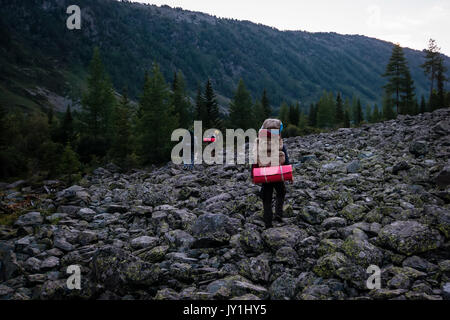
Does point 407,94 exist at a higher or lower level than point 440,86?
lower

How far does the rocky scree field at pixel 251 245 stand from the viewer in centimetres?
372

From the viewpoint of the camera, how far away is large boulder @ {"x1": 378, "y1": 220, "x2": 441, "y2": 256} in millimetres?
4070

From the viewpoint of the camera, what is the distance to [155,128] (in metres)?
21.2

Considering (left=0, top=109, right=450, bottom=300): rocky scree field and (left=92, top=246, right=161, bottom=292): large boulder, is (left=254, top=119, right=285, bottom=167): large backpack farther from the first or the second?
(left=92, top=246, right=161, bottom=292): large boulder

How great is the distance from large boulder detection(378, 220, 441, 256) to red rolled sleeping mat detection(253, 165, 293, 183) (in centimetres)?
199

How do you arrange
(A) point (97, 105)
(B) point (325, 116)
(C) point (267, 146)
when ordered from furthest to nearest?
(B) point (325, 116)
(A) point (97, 105)
(C) point (267, 146)

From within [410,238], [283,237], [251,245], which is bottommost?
[251,245]

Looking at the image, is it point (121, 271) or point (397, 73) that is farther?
point (397, 73)

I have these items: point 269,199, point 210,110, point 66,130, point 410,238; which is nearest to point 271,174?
point 269,199

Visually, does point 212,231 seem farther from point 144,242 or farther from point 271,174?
point 271,174

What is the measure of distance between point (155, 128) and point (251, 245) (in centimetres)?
1788

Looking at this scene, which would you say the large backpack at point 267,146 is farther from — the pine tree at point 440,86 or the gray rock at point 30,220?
the pine tree at point 440,86

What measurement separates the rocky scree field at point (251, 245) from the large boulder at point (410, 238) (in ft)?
0.05

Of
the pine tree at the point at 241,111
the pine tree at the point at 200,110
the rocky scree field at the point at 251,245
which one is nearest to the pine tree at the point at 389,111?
the pine tree at the point at 241,111
